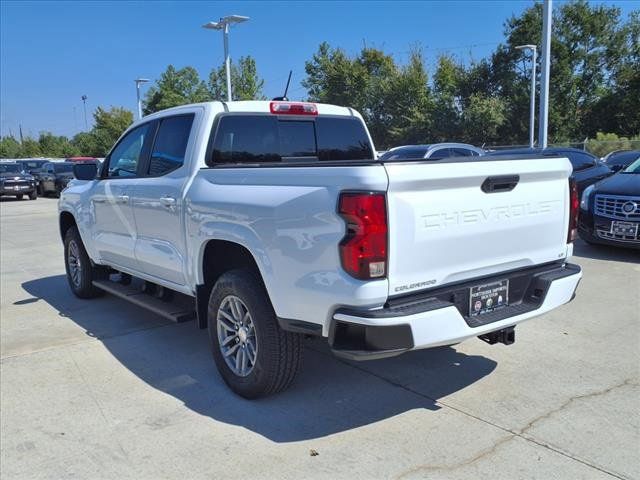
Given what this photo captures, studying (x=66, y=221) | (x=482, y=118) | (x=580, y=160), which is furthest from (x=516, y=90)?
(x=66, y=221)

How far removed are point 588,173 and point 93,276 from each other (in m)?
9.59

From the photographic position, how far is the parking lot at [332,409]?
123 inches

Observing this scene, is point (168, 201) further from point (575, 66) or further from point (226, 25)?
point (575, 66)

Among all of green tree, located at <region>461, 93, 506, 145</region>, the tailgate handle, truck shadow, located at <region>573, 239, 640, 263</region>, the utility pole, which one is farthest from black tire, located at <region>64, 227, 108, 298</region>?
green tree, located at <region>461, 93, 506, 145</region>

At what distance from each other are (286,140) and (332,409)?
226 centimetres

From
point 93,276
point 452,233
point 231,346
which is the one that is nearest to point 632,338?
point 452,233

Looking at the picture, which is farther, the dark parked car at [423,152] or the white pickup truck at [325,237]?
the dark parked car at [423,152]

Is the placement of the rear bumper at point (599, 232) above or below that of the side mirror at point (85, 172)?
below

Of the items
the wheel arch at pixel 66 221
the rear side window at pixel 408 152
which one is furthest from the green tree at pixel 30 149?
the wheel arch at pixel 66 221

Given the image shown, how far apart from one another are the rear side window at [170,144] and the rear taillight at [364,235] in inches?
79.8

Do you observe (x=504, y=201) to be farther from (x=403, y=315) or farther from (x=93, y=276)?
(x=93, y=276)

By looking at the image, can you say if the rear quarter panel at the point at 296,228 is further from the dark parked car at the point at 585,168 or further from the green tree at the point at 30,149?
the green tree at the point at 30,149

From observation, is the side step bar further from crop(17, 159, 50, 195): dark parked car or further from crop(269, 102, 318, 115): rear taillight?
crop(17, 159, 50, 195): dark parked car

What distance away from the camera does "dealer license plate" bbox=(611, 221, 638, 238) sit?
311 inches
